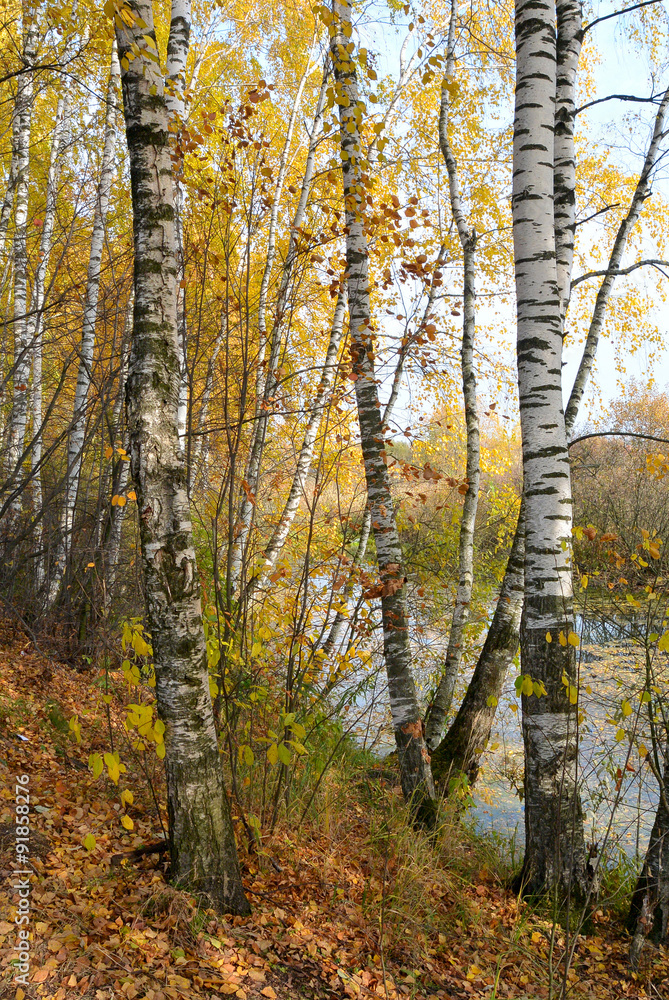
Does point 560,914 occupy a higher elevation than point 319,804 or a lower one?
lower

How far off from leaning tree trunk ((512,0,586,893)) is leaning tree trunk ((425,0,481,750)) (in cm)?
174

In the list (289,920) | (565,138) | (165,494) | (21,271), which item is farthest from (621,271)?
(21,271)

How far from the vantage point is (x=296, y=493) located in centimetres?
625

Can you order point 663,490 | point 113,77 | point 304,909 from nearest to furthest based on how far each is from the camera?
1. point 304,909
2. point 113,77
3. point 663,490

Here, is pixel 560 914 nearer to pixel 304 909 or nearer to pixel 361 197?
pixel 304 909

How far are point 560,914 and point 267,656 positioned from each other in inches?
87.0

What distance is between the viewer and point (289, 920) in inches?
103

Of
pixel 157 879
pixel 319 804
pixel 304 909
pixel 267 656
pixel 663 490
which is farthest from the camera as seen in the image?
pixel 663 490

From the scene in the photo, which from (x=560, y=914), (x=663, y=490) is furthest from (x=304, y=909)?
(x=663, y=490)

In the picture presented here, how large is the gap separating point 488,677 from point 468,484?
1.63m

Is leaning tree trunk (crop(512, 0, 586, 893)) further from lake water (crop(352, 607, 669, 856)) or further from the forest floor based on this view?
the forest floor

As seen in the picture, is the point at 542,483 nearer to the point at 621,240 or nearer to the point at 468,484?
the point at 468,484

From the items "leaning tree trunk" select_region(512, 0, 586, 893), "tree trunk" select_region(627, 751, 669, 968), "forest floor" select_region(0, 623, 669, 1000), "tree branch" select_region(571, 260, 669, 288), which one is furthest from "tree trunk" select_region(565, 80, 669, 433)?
"forest floor" select_region(0, 623, 669, 1000)

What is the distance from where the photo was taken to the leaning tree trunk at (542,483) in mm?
3090
